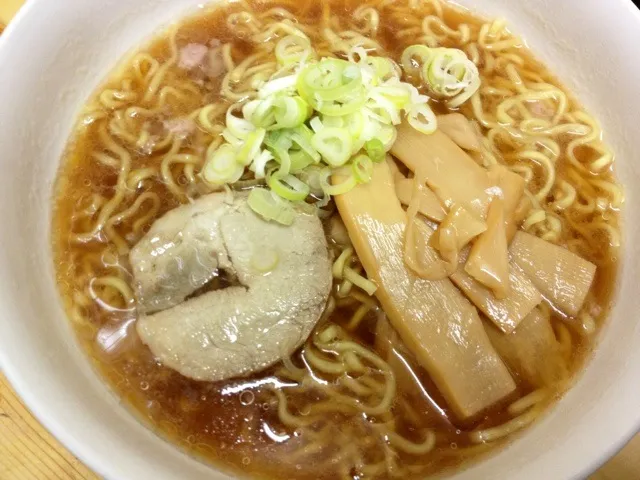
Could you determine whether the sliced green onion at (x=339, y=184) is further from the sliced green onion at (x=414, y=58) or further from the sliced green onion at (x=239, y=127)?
the sliced green onion at (x=414, y=58)

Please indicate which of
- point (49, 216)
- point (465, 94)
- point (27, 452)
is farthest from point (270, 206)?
point (27, 452)

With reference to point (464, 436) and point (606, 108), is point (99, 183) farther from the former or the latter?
point (606, 108)

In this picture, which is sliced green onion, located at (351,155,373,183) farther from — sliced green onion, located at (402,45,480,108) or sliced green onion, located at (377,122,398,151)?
sliced green onion, located at (402,45,480,108)

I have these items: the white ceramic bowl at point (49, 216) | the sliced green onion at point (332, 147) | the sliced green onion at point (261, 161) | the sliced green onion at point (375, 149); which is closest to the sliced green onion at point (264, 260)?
the sliced green onion at point (261, 161)

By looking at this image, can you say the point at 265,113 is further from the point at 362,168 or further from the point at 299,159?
the point at 362,168

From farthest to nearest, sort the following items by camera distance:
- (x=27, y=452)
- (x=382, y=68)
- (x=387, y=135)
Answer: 1. (x=382, y=68)
2. (x=387, y=135)
3. (x=27, y=452)

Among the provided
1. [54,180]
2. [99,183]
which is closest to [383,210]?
[99,183]

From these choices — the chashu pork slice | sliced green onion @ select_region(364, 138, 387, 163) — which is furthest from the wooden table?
sliced green onion @ select_region(364, 138, 387, 163)
